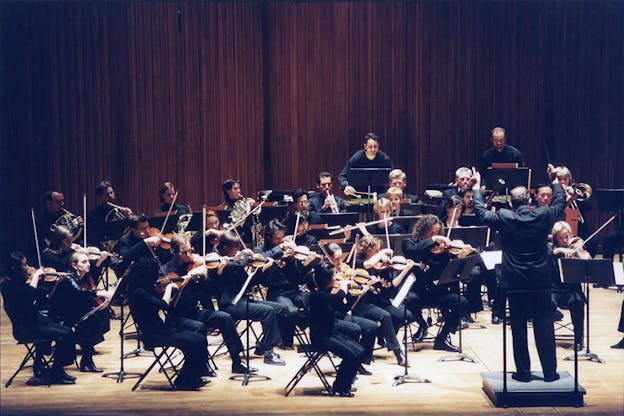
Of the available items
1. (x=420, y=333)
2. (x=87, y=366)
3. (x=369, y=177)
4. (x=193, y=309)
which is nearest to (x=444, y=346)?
(x=420, y=333)

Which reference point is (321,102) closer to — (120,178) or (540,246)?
(120,178)

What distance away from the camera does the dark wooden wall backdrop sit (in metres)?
13.1

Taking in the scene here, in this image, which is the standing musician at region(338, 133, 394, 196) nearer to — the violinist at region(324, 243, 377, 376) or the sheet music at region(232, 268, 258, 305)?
the violinist at region(324, 243, 377, 376)

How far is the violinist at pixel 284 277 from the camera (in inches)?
338

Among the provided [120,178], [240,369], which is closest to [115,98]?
[120,178]

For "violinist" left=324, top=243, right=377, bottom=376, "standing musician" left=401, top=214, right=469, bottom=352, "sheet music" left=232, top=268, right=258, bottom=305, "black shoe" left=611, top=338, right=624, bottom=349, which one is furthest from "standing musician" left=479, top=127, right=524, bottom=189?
"sheet music" left=232, top=268, right=258, bottom=305

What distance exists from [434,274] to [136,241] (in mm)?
3014

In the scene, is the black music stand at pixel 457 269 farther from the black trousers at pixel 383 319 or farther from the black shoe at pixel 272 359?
the black shoe at pixel 272 359

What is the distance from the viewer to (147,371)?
25.3 feet

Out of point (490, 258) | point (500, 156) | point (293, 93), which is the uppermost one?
point (293, 93)

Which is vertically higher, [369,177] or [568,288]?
[369,177]

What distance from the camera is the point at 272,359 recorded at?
8492mm

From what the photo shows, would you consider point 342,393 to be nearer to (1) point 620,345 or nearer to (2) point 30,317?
(2) point 30,317

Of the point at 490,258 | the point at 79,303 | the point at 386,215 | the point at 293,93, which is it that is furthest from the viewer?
the point at 293,93
